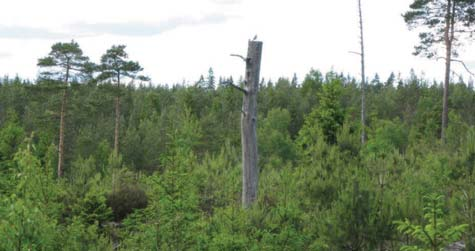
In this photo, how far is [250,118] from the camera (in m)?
10.7

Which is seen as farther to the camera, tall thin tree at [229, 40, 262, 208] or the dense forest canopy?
tall thin tree at [229, 40, 262, 208]

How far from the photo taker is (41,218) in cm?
522

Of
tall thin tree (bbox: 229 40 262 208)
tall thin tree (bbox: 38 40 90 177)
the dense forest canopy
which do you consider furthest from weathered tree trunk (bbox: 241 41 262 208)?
tall thin tree (bbox: 38 40 90 177)

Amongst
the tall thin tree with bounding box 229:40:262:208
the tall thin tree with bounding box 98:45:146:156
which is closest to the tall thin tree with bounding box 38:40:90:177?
the tall thin tree with bounding box 98:45:146:156

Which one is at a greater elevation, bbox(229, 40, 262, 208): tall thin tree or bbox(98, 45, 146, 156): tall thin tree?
bbox(98, 45, 146, 156): tall thin tree

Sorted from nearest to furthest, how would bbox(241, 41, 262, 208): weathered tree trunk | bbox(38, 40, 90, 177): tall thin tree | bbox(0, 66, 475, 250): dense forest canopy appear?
bbox(0, 66, 475, 250): dense forest canopy, bbox(241, 41, 262, 208): weathered tree trunk, bbox(38, 40, 90, 177): tall thin tree

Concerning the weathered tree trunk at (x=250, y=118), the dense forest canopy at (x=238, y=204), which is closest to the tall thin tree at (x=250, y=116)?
the weathered tree trunk at (x=250, y=118)

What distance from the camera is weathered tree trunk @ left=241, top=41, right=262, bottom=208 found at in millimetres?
10617

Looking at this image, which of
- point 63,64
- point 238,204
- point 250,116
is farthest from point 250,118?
point 63,64

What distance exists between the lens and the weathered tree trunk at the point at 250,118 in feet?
34.8

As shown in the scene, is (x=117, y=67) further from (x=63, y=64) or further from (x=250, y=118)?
(x=250, y=118)

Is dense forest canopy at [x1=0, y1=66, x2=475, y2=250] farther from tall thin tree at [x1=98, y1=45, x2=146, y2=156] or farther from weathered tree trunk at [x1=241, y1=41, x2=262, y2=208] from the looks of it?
tall thin tree at [x1=98, y1=45, x2=146, y2=156]

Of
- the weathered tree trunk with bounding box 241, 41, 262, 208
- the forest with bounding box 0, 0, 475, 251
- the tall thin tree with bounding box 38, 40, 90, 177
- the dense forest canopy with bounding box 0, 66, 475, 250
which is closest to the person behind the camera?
the forest with bounding box 0, 0, 475, 251

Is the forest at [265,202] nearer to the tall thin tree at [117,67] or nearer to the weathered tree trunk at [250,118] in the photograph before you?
the weathered tree trunk at [250,118]
